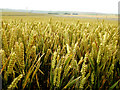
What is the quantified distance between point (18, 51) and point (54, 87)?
198 millimetres

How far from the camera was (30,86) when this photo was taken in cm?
48

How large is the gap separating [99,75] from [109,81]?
0.05 m

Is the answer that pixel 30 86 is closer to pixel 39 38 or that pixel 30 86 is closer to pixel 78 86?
pixel 78 86

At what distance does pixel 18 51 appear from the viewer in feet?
1.58

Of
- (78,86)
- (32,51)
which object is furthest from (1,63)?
(78,86)

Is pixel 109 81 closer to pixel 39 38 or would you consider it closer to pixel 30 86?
pixel 30 86

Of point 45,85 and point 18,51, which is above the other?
point 18,51

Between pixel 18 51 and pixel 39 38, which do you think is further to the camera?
pixel 39 38

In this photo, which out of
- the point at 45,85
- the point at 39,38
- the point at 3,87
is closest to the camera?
the point at 3,87

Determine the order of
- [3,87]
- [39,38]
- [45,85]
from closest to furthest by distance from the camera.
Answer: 1. [3,87]
2. [45,85]
3. [39,38]

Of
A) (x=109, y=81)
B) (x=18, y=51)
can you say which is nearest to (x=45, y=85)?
(x=18, y=51)

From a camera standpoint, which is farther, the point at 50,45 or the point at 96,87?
the point at 50,45

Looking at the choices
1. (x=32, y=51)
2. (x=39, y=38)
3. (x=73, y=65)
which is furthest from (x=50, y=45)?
(x=73, y=65)

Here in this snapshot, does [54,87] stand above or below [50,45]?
below
